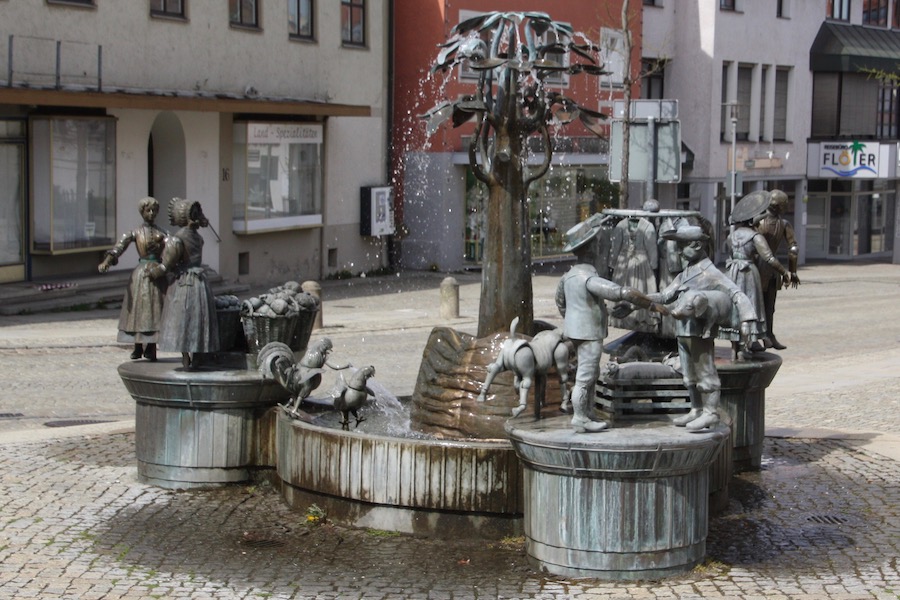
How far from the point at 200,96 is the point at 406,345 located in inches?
321

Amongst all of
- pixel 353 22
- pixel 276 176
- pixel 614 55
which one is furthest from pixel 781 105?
pixel 276 176

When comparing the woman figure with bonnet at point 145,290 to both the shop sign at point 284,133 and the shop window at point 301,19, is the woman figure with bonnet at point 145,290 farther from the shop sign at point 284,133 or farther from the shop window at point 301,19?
the shop window at point 301,19

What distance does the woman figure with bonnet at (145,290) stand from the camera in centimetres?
1180

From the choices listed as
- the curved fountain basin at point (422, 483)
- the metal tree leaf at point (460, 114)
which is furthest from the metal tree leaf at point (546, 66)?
the curved fountain basin at point (422, 483)

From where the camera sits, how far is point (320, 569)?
8.51 metres

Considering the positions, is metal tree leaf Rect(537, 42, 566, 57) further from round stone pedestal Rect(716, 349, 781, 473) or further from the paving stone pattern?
the paving stone pattern

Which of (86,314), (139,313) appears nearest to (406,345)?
(86,314)

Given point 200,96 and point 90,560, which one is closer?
point 90,560

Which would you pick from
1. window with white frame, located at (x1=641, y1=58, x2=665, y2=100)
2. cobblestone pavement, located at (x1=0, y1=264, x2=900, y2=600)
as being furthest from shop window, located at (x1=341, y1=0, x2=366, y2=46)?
cobblestone pavement, located at (x1=0, y1=264, x2=900, y2=600)

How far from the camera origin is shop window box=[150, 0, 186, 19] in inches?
1039

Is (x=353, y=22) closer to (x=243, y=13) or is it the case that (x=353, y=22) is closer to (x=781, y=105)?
(x=243, y=13)

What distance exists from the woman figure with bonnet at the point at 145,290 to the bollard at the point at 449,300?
12089mm

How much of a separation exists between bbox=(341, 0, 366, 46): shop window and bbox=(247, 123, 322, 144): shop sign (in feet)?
7.32

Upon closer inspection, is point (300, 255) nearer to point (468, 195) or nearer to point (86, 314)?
point (468, 195)
